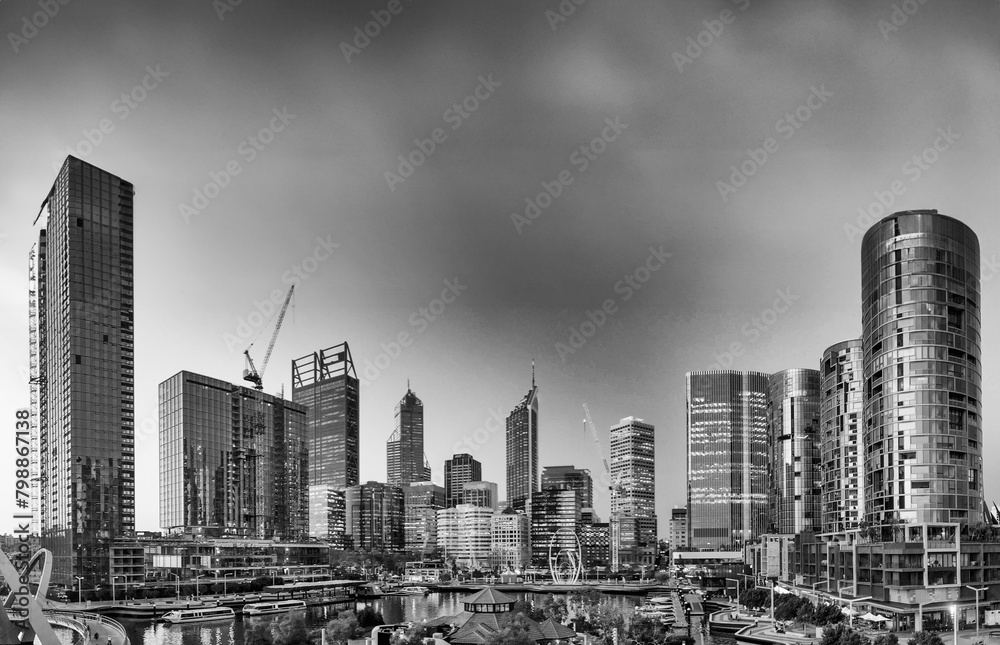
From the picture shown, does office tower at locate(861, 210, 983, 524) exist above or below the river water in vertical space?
above

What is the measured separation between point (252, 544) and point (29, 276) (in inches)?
1887

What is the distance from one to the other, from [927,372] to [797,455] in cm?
6238

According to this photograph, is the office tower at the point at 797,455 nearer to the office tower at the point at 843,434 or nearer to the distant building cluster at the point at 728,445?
the distant building cluster at the point at 728,445

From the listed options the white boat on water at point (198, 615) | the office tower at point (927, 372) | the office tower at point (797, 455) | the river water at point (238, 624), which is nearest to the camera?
the office tower at point (927, 372)

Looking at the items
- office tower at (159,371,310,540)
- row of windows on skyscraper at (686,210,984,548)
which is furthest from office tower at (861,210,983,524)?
office tower at (159,371,310,540)

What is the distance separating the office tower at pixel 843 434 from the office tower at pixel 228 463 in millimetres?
89810

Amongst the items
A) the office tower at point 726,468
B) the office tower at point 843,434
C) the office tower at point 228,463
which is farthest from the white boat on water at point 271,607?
the office tower at point 726,468

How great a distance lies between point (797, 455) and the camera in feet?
413

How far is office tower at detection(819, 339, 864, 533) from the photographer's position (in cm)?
9350

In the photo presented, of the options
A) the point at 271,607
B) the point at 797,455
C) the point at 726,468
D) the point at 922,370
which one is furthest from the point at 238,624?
the point at 726,468

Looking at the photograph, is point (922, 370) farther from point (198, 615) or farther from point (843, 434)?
point (198, 615)

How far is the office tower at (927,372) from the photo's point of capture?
6556 centimetres

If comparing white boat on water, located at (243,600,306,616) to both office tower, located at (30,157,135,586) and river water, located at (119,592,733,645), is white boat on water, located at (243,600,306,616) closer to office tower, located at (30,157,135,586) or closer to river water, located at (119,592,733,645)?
river water, located at (119,592,733,645)

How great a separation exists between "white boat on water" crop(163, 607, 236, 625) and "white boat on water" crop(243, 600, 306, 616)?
179 centimetres
